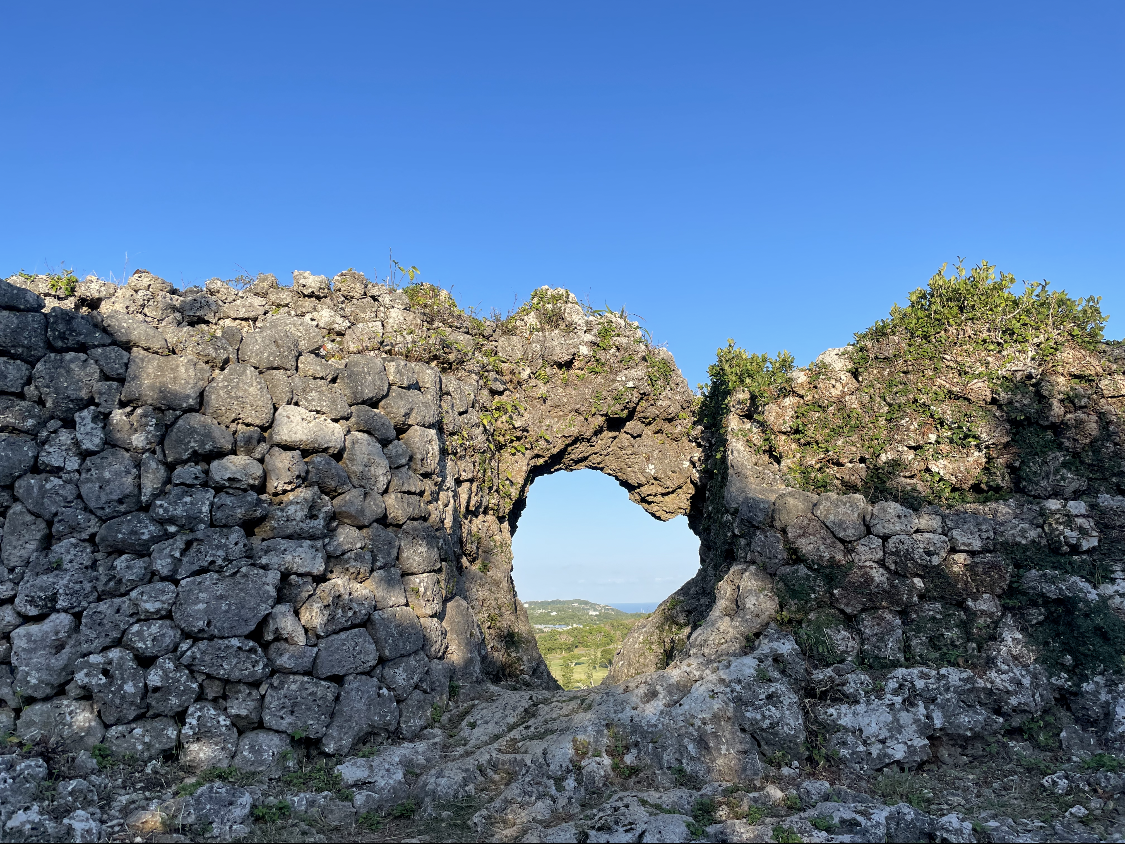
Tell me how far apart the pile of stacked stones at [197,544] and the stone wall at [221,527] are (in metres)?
0.03

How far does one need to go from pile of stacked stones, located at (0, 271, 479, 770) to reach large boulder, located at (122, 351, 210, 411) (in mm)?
21

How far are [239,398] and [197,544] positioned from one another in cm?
223

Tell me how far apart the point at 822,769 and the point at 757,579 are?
122 inches

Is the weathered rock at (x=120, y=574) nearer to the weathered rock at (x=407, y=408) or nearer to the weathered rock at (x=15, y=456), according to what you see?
the weathered rock at (x=15, y=456)

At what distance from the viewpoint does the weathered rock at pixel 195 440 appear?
10.4 meters

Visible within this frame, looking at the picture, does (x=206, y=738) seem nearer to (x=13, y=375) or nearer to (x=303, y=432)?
(x=303, y=432)

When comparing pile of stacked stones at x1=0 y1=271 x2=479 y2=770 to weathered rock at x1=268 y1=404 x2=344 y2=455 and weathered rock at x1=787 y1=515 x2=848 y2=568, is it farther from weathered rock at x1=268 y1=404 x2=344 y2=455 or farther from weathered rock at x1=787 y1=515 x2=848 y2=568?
weathered rock at x1=787 y1=515 x2=848 y2=568

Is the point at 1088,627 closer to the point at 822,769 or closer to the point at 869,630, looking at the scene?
the point at 869,630

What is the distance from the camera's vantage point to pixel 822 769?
1005cm

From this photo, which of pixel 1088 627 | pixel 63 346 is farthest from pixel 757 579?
pixel 63 346

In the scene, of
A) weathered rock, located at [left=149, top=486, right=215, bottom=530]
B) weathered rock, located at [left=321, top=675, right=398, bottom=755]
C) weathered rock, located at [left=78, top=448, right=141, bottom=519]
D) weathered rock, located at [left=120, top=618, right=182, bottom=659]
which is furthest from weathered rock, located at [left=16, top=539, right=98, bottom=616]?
weathered rock, located at [left=321, top=675, right=398, bottom=755]

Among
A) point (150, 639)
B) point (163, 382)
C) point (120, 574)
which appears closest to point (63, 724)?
point (150, 639)

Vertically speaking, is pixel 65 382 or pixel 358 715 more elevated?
pixel 65 382

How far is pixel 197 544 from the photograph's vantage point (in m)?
10.2
